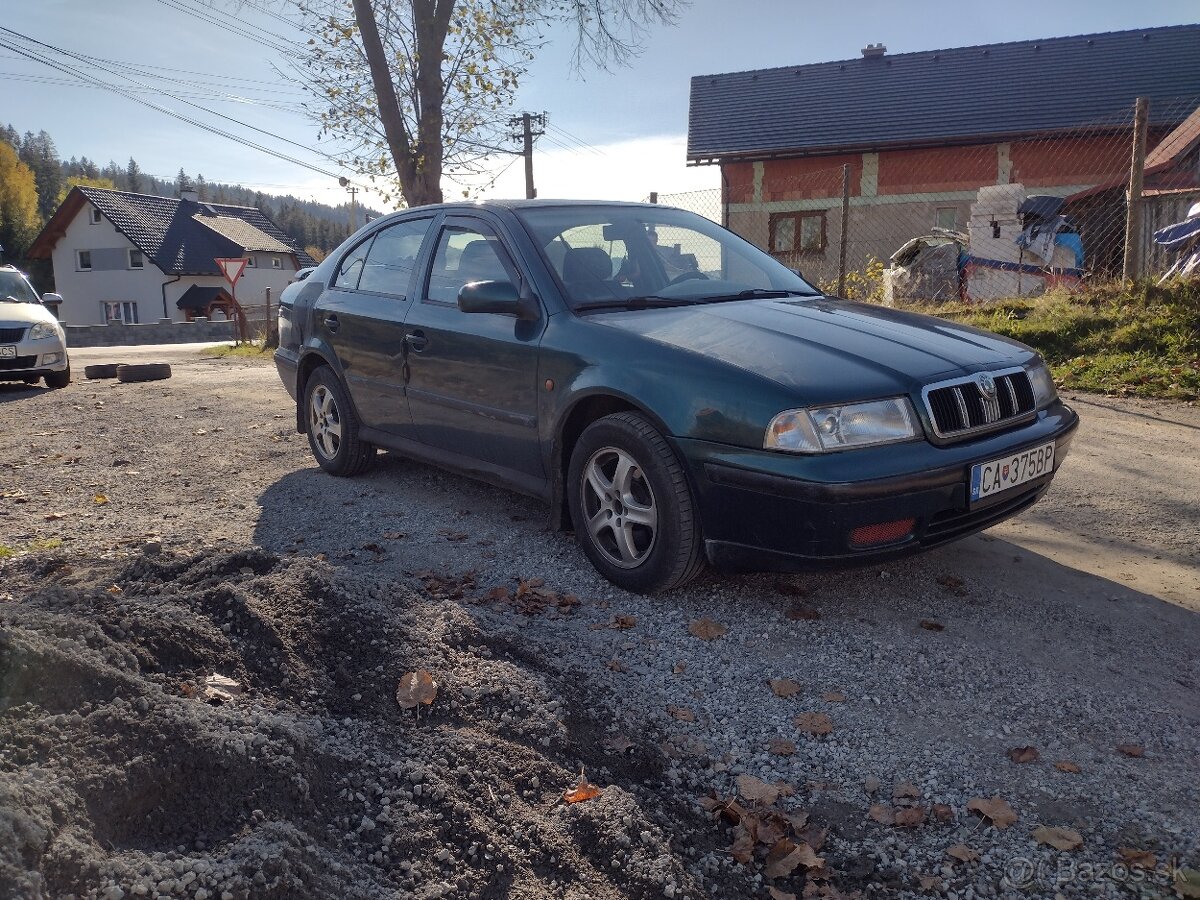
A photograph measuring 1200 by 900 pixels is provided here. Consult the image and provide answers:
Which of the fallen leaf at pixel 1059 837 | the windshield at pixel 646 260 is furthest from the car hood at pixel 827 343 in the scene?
the fallen leaf at pixel 1059 837

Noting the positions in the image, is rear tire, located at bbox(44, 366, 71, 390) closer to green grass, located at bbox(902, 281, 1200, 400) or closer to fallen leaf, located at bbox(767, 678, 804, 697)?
green grass, located at bbox(902, 281, 1200, 400)

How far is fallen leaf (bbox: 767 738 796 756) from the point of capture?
2824 millimetres

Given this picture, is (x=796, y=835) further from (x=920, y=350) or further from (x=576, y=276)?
(x=576, y=276)

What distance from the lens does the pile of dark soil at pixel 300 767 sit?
1.95m

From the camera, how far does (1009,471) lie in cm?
370

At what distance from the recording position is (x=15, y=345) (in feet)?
39.5

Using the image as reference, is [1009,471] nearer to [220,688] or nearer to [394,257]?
[220,688]

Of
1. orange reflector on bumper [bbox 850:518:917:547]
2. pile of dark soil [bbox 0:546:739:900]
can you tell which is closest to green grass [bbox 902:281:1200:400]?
orange reflector on bumper [bbox 850:518:917:547]

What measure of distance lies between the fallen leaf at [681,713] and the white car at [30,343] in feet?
39.0

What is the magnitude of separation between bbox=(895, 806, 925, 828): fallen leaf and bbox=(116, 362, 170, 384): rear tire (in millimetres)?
12504

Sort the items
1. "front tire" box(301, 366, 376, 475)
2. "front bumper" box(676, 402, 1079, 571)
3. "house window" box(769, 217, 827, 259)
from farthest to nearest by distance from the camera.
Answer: "house window" box(769, 217, 827, 259) → "front tire" box(301, 366, 376, 475) → "front bumper" box(676, 402, 1079, 571)

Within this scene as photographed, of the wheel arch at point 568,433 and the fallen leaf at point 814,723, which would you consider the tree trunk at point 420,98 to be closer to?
the wheel arch at point 568,433

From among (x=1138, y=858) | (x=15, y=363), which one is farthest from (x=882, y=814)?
(x=15, y=363)

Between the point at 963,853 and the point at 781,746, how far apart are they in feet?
2.07
